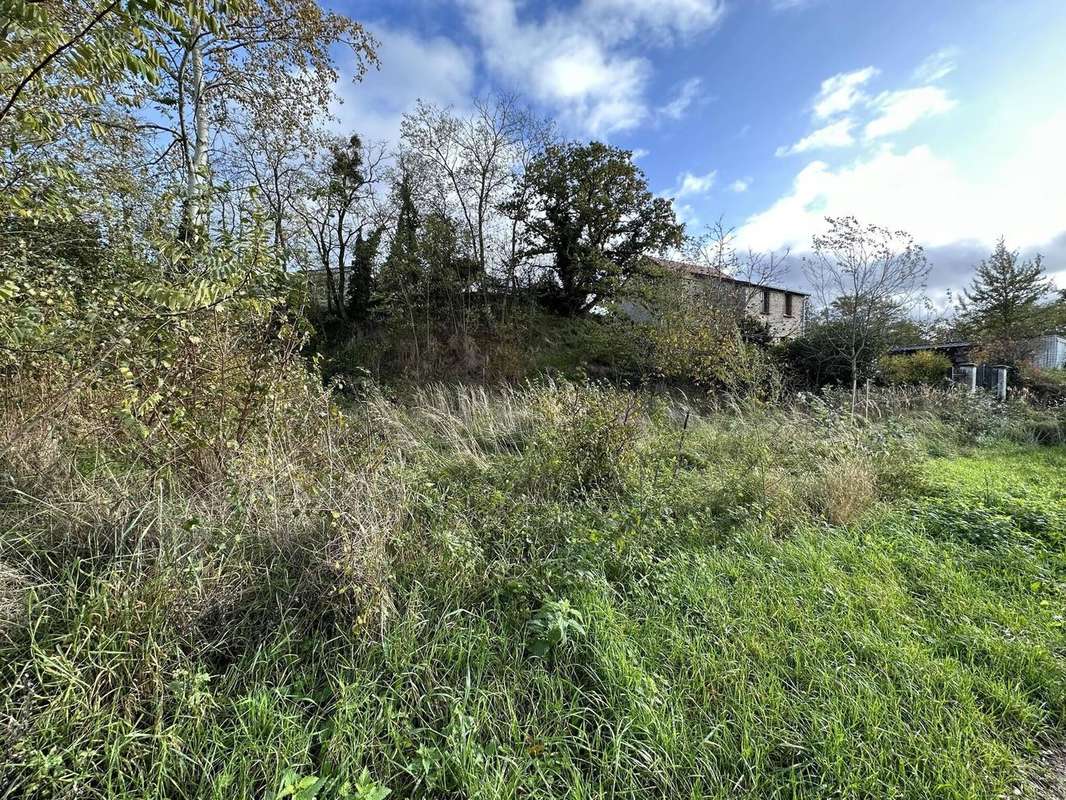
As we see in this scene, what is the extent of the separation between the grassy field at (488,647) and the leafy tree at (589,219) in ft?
44.3

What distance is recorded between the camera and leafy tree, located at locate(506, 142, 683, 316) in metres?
15.9

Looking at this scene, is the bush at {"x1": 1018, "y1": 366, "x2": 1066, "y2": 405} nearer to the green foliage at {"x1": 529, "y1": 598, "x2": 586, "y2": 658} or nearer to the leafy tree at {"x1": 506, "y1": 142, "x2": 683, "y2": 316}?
the leafy tree at {"x1": 506, "y1": 142, "x2": 683, "y2": 316}

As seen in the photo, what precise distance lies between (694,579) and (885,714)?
3.32 ft

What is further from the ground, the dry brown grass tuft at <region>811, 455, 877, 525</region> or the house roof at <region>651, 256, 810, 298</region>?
the house roof at <region>651, 256, 810, 298</region>

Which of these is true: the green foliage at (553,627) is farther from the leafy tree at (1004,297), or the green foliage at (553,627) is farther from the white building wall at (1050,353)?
the leafy tree at (1004,297)

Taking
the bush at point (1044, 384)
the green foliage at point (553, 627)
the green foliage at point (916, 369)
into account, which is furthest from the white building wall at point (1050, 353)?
the green foliage at point (553, 627)

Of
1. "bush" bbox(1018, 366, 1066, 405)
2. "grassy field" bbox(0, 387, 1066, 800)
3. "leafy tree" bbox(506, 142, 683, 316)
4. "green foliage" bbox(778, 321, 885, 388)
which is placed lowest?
"grassy field" bbox(0, 387, 1066, 800)

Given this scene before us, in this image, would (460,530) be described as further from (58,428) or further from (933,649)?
(58,428)

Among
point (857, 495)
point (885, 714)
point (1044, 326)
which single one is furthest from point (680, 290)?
point (1044, 326)

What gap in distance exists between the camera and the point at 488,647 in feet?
6.70

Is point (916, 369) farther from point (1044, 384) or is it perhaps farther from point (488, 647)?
point (488, 647)

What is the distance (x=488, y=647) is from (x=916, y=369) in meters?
17.0

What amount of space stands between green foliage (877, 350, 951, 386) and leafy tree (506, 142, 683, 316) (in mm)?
7699

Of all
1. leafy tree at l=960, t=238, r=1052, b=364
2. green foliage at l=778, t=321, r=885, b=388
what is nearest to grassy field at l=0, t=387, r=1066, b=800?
green foliage at l=778, t=321, r=885, b=388
